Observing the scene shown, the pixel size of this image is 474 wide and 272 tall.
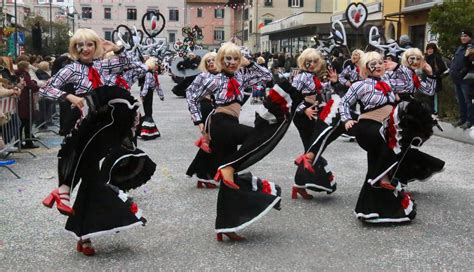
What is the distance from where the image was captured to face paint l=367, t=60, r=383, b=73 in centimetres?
576

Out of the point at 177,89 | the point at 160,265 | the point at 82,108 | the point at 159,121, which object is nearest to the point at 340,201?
the point at 160,265

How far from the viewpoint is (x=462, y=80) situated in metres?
11.4

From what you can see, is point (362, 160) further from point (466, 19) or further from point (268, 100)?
point (466, 19)

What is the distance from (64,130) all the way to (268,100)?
6.44 ft

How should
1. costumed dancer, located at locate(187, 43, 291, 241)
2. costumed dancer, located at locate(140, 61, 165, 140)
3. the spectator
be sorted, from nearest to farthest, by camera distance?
costumed dancer, located at locate(187, 43, 291, 241), the spectator, costumed dancer, located at locate(140, 61, 165, 140)

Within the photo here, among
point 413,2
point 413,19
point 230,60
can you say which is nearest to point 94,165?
point 230,60

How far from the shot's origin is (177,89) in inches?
378

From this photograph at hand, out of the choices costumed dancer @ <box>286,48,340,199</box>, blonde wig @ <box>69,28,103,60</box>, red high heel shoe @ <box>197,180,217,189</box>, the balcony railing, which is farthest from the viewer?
the balcony railing

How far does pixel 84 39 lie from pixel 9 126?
15.4ft

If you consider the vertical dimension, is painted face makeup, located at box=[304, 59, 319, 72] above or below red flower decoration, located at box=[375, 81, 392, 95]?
above

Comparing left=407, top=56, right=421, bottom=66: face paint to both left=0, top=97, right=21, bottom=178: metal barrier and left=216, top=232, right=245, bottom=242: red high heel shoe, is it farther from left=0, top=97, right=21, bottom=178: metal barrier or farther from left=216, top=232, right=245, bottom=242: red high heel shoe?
left=0, top=97, right=21, bottom=178: metal barrier

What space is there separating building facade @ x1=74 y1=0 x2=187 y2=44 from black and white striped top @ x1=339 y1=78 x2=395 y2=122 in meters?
79.5

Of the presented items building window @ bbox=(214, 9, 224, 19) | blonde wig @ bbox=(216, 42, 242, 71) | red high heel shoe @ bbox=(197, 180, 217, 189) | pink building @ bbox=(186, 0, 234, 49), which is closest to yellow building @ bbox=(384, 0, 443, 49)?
red high heel shoe @ bbox=(197, 180, 217, 189)

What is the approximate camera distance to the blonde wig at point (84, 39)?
525 cm
